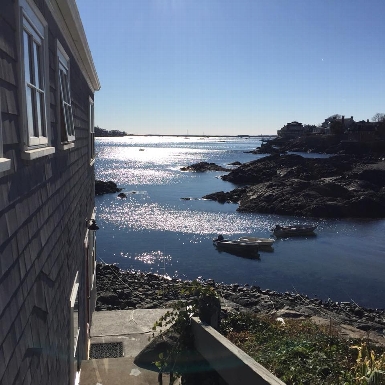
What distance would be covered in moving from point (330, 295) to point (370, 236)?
45.1ft

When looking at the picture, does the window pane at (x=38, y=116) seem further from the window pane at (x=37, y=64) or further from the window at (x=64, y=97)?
the window at (x=64, y=97)

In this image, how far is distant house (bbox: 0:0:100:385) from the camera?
7.97 ft

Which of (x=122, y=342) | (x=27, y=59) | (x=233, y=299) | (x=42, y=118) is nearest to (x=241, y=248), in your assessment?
(x=233, y=299)

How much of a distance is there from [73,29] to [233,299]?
1383cm

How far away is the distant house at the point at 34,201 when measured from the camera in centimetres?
243

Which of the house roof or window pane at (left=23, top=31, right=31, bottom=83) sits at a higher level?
the house roof

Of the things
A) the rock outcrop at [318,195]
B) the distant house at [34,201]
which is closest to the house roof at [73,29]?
the distant house at [34,201]

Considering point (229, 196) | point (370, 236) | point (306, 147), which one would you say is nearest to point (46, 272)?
point (370, 236)

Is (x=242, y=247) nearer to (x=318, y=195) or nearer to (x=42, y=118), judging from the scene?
(x=318, y=195)

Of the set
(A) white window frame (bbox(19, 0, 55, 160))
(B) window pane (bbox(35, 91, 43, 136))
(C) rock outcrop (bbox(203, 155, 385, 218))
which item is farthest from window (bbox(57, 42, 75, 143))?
(C) rock outcrop (bbox(203, 155, 385, 218))

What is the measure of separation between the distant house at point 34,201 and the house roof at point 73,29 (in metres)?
0.02

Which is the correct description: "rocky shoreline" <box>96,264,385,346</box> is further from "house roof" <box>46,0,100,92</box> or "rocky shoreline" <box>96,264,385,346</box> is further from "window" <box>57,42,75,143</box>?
"window" <box>57,42,75,143</box>

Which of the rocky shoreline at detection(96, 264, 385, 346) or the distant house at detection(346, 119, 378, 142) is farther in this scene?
the distant house at detection(346, 119, 378, 142)

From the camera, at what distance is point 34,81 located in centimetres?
346
